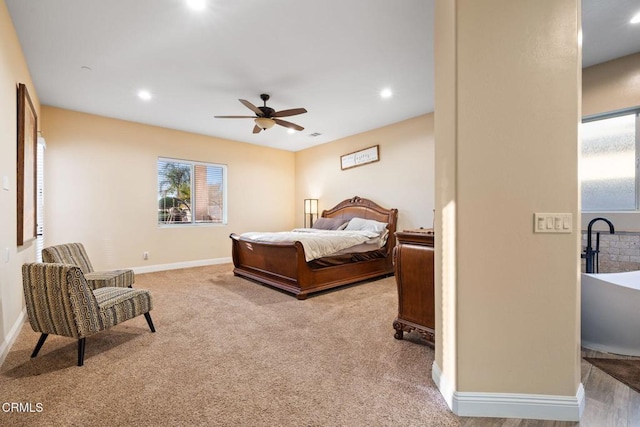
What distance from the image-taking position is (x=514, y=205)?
1.61 metres

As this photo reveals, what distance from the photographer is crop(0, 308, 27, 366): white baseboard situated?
220cm

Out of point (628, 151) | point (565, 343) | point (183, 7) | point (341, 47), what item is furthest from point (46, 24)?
point (628, 151)

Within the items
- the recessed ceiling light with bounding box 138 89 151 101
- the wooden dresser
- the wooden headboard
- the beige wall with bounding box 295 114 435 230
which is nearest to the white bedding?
the wooden headboard

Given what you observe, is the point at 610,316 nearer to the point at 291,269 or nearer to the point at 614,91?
the point at 614,91

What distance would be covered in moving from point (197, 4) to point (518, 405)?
345 centimetres

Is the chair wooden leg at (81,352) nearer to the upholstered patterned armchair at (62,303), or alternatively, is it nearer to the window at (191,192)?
the upholstered patterned armchair at (62,303)

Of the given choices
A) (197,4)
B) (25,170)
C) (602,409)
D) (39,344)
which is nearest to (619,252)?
(602,409)

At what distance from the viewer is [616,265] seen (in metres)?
3.18

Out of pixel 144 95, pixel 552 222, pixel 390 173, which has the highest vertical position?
pixel 144 95

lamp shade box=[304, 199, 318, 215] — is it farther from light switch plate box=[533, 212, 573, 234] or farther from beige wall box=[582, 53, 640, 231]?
light switch plate box=[533, 212, 573, 234]

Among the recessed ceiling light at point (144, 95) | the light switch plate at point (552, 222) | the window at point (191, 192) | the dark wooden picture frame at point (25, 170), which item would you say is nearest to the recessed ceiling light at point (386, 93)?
the light switch plate at point (552, 222)

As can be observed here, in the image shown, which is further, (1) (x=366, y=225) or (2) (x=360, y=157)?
(2) (x=360, y=157)

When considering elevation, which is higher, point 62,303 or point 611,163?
point 611,163

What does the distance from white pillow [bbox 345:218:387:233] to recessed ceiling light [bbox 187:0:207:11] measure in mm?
3846
